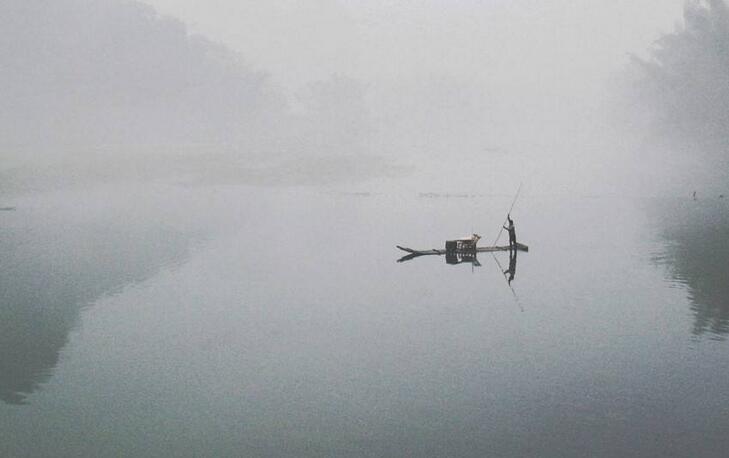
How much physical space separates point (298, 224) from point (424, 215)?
736 inches

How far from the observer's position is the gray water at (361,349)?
17453mm

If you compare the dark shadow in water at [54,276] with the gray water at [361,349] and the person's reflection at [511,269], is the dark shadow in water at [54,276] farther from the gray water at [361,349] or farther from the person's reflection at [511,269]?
the person's reflection at [511,269]

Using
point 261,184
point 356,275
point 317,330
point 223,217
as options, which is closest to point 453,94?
point 261,184

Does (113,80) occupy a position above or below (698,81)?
above

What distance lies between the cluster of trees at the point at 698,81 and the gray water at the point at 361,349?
4518 cm

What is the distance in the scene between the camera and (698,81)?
85062mm

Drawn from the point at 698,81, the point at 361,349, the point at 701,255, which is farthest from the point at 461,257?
the point at 698,81

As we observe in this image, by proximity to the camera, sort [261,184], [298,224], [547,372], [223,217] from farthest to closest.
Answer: [261,184], [223,217], [298,224], [547,372]

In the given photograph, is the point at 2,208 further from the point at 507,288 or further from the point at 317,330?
the point at 507,288

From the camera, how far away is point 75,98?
123812mm

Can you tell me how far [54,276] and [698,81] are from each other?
3728 inches

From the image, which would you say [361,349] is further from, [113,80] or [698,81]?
[113,80]

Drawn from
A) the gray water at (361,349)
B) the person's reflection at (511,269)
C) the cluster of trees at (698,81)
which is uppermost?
the cluster of trees at (698,81)

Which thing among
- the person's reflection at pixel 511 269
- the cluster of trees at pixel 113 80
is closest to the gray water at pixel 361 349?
the person's reflection at pixel 511 269
